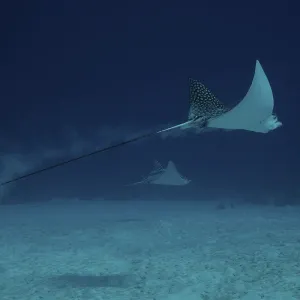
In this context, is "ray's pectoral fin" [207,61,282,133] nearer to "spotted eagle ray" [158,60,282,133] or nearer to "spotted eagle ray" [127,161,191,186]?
"spotted eagle ray" [158,60,282,133]

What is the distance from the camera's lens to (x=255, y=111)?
5.38 metres

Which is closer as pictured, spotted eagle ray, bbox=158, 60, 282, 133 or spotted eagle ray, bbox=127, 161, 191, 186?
spotted eagle ray, bbox=158, 60, 282, 133

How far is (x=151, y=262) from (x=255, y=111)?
3.21m

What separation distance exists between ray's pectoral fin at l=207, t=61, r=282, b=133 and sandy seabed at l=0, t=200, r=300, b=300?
2.32 m

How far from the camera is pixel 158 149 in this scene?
2430 cm

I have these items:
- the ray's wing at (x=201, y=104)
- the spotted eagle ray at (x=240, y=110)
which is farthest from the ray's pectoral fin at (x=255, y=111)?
the ray's wing at (x=201, y=104)

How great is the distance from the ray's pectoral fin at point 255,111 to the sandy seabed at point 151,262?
2316mm

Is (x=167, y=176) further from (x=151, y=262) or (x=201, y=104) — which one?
(x=201, y=104)

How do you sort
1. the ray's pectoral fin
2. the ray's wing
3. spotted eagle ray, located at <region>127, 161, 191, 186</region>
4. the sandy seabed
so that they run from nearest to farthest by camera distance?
the ray's pectoral fin, the sandy seabed, the ray's wing, spotted eagle ray, located at <region>127, 161, 191, 186</region>

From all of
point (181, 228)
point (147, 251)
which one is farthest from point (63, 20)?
point (147, 251)

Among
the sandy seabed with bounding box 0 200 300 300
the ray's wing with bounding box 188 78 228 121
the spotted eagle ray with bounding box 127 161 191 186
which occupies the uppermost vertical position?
the ray's wing with bounding box 188 78 228 121

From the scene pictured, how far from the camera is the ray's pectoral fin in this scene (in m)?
4.92

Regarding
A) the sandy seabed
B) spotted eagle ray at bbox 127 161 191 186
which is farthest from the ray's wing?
spotted eagle ray at bbox 127 161 191 186

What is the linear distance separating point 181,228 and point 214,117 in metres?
5.77
